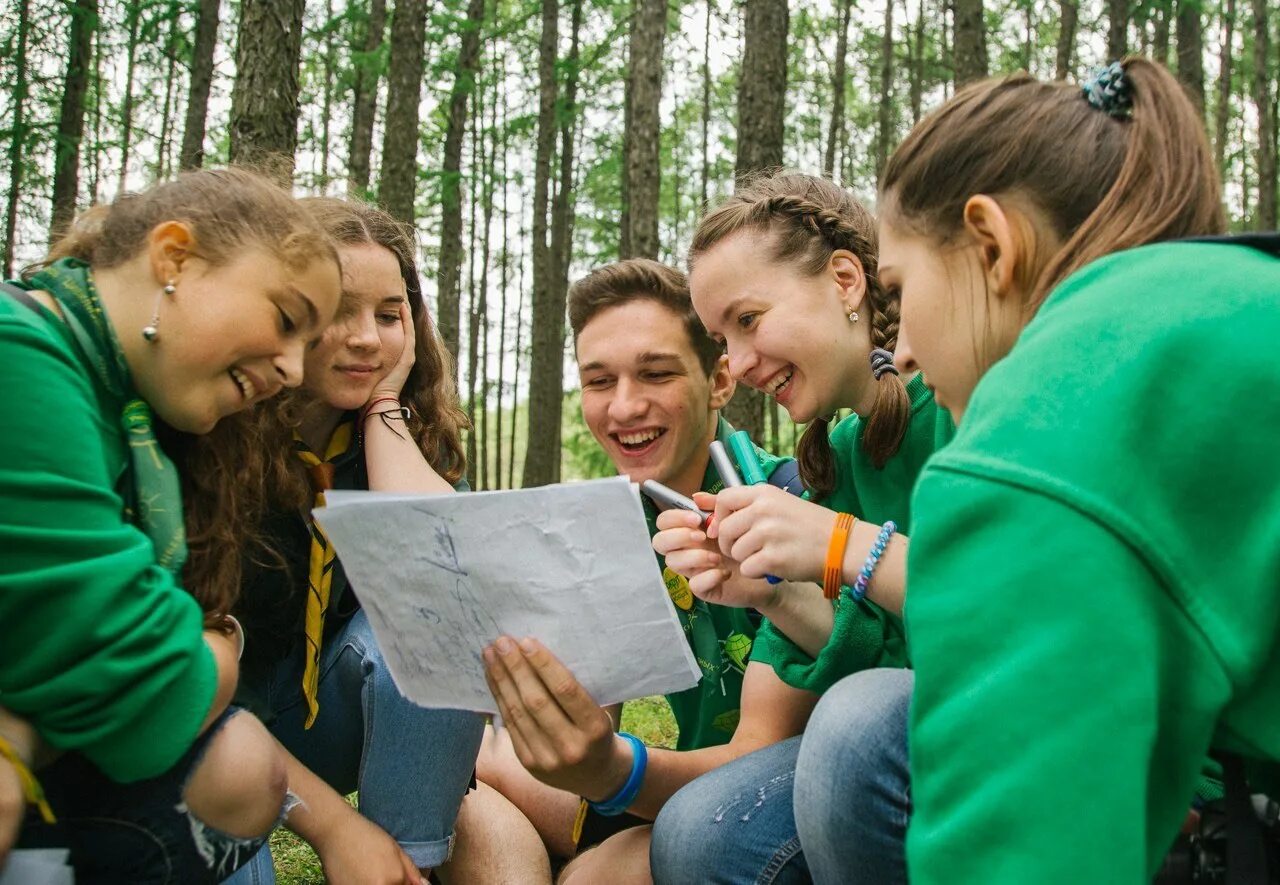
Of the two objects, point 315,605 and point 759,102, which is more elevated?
point 759,102

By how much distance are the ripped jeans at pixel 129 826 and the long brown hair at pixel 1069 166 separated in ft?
4.51

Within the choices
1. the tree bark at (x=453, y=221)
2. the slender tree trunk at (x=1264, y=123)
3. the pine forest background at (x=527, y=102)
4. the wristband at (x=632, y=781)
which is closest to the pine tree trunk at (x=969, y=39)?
the pine forest background at (x=527, y=102)

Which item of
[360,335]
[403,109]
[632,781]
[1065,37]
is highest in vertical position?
[1065,37]

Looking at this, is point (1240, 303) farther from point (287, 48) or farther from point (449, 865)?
point (287, 48)

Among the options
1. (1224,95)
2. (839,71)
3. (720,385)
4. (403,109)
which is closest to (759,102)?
(403,109)

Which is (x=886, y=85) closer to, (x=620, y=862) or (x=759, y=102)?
(x=759, y=102)

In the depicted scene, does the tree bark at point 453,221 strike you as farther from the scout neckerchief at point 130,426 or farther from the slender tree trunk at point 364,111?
the scout neckerchief at point 130,426

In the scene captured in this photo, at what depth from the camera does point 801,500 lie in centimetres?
166

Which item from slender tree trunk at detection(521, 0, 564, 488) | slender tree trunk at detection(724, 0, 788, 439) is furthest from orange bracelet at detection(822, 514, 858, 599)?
slender tree trunk at detection(521, 0, 564, 488)

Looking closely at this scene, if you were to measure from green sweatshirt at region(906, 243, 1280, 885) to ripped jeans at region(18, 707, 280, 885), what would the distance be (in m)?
1.17

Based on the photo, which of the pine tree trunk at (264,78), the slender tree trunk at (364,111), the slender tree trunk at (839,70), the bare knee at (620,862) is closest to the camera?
the bare knee at (620,862)

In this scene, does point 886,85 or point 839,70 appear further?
point 839,70

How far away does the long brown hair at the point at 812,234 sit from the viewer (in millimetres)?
2174

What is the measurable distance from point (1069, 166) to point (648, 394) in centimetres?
147
